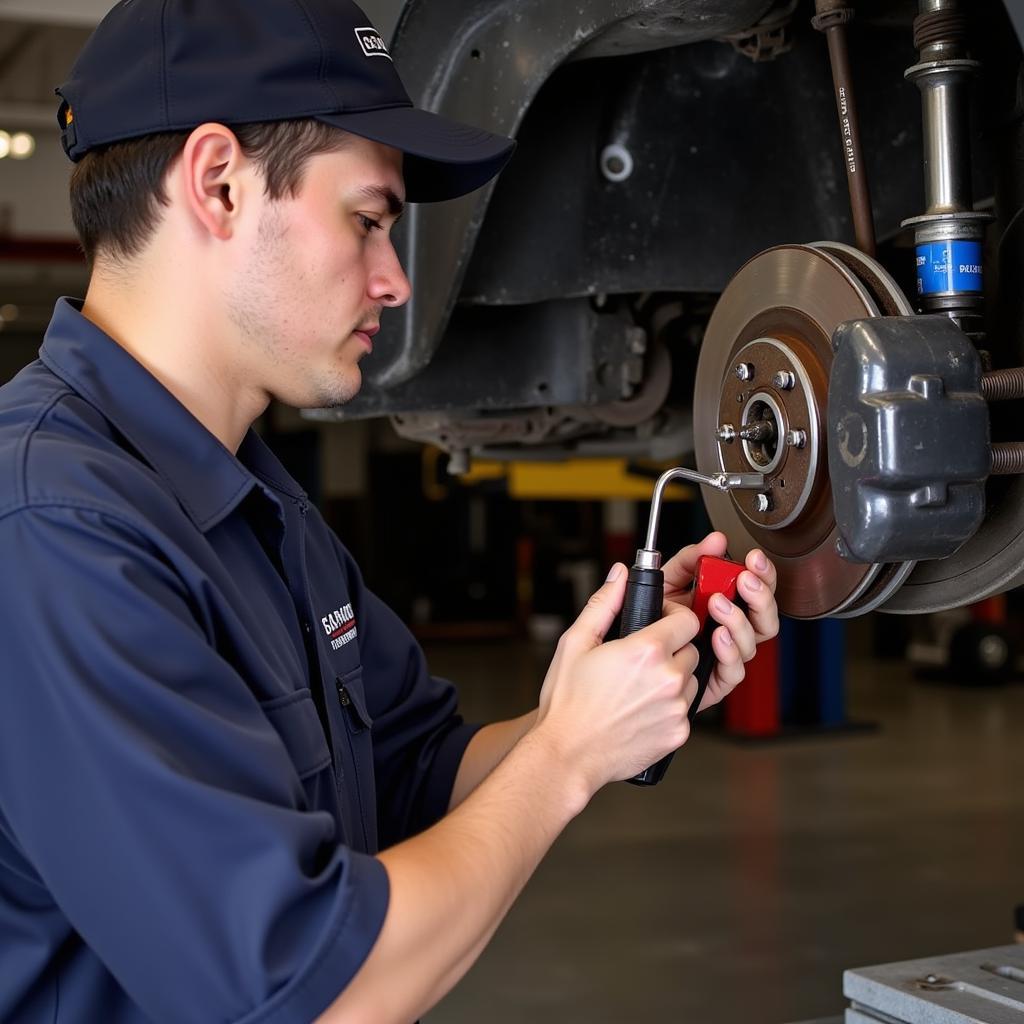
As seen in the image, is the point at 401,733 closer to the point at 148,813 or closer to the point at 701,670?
the point at 701,670

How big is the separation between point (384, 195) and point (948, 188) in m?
0.44

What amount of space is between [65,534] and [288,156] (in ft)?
1.03

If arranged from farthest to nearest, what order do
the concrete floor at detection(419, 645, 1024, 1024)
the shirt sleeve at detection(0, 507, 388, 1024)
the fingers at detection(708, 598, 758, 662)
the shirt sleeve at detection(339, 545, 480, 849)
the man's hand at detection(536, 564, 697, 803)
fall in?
the concrete floor at detection(419, 645, 1024, 1024) < the shirt sleeve at detection(339, 545, 480, 849) < the fingers at detection(708, 598, 758, 662) < the man's hand at detection(536, 564, 697, 803) < the shirt sleeve at detection(0, 507, 388, 1024)

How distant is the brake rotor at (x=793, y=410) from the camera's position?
1.01m

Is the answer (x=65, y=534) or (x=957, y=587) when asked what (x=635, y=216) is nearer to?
(x=957, y=587)

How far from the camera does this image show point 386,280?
37.3 inches

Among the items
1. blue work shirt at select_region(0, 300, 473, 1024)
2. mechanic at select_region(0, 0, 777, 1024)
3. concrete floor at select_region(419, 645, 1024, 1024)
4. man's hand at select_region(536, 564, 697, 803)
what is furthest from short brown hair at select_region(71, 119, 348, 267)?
concrete floor at select_region(419, 645, 1024, 1024)

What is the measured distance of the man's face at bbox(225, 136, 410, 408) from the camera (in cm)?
88

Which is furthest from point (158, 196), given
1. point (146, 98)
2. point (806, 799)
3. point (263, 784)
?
point (806, 799)

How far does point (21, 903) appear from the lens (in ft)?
2.49

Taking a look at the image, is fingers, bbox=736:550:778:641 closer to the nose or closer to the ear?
the nose

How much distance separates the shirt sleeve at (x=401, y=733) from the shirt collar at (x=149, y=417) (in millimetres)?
330

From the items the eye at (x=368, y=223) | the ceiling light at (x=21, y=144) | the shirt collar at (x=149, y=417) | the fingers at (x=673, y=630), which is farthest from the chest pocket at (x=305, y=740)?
the ceiling light at (x=21, y=144)

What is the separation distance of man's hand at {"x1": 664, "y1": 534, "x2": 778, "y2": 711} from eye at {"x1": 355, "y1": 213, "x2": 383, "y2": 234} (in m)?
0.34
